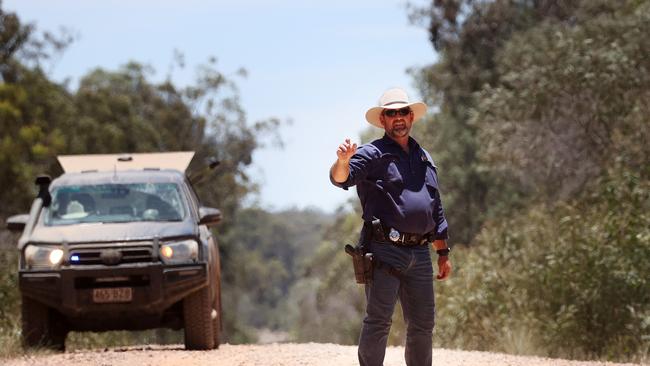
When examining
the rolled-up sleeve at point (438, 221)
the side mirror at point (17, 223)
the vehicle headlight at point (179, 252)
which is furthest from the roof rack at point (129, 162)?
the rolled-up sleeve at point (438, 221)

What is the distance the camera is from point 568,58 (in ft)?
95.7

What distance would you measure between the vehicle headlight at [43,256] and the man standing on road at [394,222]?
510cm

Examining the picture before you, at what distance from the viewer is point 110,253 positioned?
11883 mm

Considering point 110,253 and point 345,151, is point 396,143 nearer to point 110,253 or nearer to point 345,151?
point 345,151

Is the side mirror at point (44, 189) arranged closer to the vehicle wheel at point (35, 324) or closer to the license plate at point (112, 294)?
the vehicle wheel at point (35, 324)

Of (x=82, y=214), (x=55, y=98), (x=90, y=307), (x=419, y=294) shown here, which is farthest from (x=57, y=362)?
(x=55, y=98)

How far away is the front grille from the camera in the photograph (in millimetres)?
11891

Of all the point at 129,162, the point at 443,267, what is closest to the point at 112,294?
the point at 129,162

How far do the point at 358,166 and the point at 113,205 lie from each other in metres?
6.02

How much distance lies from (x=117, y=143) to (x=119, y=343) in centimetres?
2402

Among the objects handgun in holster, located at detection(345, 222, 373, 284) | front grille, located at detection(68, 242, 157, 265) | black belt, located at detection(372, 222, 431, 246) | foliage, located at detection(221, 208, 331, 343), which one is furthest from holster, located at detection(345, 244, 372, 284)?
foliage, located at detection(221, 208, 331, 343)

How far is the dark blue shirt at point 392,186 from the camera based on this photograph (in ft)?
24.5

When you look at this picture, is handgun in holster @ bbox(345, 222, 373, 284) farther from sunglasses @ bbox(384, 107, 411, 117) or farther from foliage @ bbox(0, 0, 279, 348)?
foliage @ bbox(0, 0, 279, 348)

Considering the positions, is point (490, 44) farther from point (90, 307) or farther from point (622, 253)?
point (90, 307)
